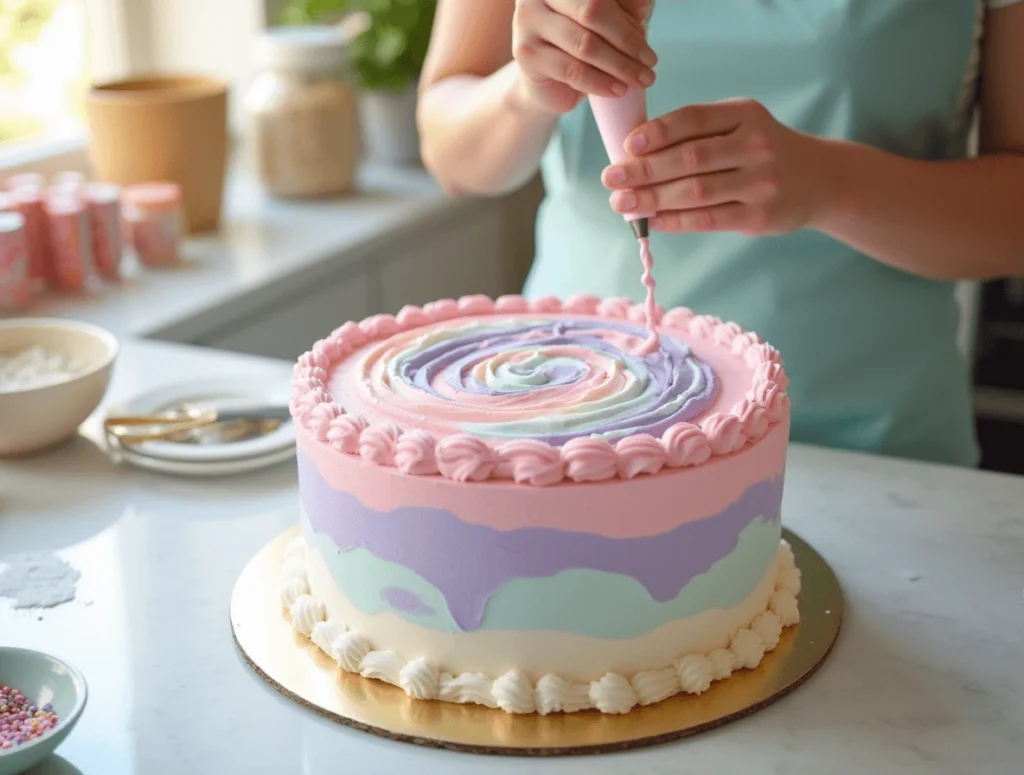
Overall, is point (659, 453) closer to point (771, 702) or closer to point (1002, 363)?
point (771, 702)

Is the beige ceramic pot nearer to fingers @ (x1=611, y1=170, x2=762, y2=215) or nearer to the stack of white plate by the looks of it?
the stack of white plate

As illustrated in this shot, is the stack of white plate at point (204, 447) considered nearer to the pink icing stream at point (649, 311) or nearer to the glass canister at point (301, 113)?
the pink icing stream at point (649, 311)

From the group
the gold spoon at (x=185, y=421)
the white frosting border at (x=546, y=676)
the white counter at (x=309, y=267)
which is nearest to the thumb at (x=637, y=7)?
the white frosting border at (x=546, y=676)

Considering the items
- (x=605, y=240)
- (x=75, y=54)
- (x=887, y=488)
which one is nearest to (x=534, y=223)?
(x=75, y=54)

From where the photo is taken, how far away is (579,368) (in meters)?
1.14

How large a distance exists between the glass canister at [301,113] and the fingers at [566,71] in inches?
54.1

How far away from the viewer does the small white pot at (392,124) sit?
8.98 ft

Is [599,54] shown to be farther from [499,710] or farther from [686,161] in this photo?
[499,710]

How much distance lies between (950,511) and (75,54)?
6.90ft


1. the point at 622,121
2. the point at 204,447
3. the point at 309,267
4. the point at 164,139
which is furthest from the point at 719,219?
the point at 164,139

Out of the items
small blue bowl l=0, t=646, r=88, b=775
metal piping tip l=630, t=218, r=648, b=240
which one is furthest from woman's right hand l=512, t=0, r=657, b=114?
small blue bowl l=0, t=646, r=88, b=775

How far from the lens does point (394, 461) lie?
0.98m

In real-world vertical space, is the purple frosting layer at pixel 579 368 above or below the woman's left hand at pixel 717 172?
below

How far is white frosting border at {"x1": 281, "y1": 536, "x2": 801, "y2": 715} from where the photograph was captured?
967mm
